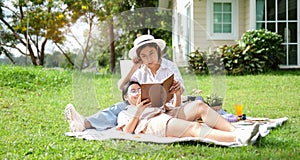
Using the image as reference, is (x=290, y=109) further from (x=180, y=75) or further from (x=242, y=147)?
(x=242, y=147)

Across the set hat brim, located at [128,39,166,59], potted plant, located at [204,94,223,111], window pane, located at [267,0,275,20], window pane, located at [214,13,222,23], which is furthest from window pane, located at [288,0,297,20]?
hat brim, located at [128,39,166,59]

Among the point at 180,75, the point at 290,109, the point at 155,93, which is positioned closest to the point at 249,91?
the point at 290,109

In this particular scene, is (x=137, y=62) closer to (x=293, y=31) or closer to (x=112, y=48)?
(x=112, y=48)

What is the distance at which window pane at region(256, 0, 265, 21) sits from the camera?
10384 mm

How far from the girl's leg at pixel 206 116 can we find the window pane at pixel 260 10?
715cm

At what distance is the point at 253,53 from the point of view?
9523 millimetres

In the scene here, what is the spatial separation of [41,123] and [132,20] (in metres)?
1.48

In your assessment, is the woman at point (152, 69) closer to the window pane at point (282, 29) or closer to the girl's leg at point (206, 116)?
the girl's leg at point (206, 116)

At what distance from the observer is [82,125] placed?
4070mm

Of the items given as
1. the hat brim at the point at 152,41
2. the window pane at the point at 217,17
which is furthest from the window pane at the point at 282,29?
the hat brim at the point at 152,41

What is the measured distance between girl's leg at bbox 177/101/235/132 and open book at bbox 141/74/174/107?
0.20 m

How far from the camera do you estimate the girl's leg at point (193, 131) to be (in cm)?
351

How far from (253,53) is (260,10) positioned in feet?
4.35

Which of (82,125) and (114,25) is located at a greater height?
(114,25)
